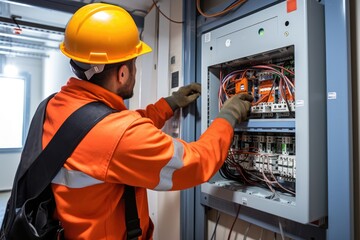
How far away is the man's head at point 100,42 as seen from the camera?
0.86 meters

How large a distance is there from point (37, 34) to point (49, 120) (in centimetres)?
308

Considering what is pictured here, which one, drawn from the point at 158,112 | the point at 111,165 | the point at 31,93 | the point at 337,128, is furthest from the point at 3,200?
the point at 337,128

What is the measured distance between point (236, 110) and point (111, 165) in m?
0.49

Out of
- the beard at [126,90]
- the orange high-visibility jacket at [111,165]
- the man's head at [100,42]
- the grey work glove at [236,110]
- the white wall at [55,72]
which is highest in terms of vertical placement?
the white wall at [55,72]

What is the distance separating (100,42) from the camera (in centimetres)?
85

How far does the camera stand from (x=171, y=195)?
149cm

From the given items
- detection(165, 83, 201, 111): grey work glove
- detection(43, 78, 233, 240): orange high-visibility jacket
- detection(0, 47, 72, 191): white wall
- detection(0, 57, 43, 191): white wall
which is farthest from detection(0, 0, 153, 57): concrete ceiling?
detection(43, 78, 233, 240): orange high-visibility jacket

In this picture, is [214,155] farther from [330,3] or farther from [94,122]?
[330,3]

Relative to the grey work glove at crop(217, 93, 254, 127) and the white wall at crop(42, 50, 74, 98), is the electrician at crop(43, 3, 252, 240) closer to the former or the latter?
the grey work glove at crop(217, 93, 254, 127)

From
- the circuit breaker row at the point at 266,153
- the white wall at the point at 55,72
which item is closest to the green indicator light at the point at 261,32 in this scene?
the circuit breaker row at the point at 266,153

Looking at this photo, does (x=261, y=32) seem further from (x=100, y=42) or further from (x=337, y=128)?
(x=100, y=42)

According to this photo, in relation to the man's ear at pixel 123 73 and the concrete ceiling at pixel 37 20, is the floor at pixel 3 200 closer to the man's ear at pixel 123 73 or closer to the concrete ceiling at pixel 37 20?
the concrete ceiling at pixel 37 20

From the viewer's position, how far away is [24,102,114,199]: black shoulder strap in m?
0.76

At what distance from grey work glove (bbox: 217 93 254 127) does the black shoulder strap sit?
438 mm
